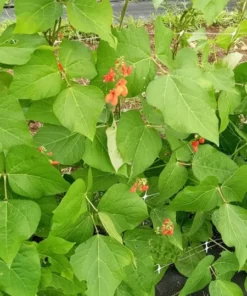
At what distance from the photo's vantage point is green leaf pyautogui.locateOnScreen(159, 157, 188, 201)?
142cm

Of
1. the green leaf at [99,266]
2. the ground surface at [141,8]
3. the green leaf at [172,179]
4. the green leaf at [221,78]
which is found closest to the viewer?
the green leaf at [99,266]

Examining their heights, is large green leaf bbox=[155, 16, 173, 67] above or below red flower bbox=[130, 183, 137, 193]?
above

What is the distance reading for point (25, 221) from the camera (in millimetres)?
1123

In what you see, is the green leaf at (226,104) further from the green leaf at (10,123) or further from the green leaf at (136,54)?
the green leaf at (10,123)

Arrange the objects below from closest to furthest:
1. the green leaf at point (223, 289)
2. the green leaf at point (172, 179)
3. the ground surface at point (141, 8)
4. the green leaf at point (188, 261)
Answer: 1. the green leaf at point (172, 179)
2. the green leaf at point (223, 289)
3. the green leaf at point (188, 261)
4. the ground surface at point (141, 8)

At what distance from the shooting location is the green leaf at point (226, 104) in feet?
4.48

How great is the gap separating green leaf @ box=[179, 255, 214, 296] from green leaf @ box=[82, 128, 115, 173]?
53 centimetres

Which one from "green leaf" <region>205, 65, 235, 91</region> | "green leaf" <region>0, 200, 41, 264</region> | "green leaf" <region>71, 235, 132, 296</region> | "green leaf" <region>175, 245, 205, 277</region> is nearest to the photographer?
"green leaf" <region>0, 200, 41, 264</region>

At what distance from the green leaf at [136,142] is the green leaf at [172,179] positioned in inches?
4.8

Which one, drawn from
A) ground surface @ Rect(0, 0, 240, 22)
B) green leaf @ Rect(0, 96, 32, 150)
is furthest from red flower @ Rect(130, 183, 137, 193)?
ground surface @ Rect(0, 0, 240, 22)

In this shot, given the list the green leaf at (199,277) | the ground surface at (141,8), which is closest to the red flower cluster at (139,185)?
the green leaf at (199,277)

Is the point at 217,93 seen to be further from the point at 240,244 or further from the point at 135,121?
the point at 240,244

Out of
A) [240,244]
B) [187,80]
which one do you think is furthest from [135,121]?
[240,244]

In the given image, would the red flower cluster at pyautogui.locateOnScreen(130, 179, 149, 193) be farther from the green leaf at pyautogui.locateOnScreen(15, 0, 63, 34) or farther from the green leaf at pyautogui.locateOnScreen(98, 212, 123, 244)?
the green leaf at pyautogui.locateOnScreen(15, 0, 63, 34)
